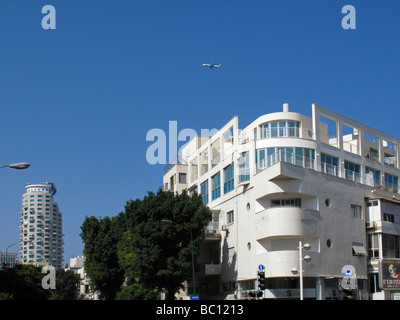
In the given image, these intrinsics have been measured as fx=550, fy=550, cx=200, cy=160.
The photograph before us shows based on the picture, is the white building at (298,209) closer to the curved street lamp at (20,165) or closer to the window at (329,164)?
the window at (329,164)

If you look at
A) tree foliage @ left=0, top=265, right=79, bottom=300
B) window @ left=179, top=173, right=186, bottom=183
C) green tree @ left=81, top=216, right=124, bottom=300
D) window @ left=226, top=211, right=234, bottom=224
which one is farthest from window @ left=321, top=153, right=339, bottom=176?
tree foliage @ left=0, top=265, right=79, bottom=300

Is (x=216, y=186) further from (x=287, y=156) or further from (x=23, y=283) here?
(x=23, y=283)

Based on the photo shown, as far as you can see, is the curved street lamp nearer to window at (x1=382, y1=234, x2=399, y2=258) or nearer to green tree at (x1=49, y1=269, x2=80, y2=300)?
window at (x1=382, y1=234, x2=399, y2=258)

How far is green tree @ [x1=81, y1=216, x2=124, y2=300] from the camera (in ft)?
192

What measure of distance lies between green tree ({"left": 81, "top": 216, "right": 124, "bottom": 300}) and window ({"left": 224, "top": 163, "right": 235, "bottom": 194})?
1306 cm

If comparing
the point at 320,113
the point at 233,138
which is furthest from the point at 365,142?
the point at 233,138

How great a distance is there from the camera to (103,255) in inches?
2299

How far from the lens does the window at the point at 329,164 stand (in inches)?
1853

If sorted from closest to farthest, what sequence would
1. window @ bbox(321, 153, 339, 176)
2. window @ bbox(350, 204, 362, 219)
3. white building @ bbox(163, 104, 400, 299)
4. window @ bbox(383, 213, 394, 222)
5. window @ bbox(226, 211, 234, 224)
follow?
white building @ bbox(163, 104, 400, 299) < window @ bbox(321, 153, 339, 176) < window @ bbox(350, 204, 362, 219) < window @ bbox(383, 213, 394, 222) < window @ bbox(226, 211, 234, 224)

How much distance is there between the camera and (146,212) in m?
48.3

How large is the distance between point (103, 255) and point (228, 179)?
16.4 m

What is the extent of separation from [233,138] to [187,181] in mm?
13620

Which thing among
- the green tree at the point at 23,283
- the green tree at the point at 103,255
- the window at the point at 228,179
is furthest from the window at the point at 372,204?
the green tree at the point at 23,283
